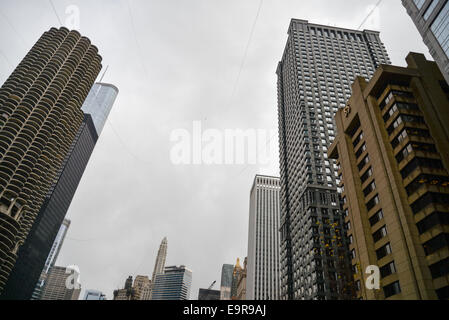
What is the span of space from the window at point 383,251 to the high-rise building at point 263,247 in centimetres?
12248

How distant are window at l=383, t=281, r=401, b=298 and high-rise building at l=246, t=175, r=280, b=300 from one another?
124 m

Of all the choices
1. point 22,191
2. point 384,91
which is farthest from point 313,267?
point 22,191

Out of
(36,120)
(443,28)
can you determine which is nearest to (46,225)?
(36,120)

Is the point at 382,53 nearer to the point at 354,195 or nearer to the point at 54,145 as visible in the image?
the point at 354,195

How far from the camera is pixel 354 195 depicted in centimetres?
5184

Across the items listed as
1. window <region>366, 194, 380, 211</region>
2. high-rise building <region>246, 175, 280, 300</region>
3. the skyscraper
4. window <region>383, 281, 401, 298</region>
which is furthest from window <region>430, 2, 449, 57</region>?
the skyscraper

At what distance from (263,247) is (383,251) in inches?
5501

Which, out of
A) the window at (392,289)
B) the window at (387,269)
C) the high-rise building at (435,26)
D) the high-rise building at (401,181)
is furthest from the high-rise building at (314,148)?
the high-rise building at (435,26)

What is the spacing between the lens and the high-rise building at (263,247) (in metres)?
163

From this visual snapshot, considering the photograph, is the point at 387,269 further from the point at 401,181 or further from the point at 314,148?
the point at 314,148

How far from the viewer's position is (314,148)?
99875 millimetres

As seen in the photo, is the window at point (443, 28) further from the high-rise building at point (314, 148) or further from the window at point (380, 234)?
the high-rise building at point (314, 148)

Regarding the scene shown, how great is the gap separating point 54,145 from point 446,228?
135767mm

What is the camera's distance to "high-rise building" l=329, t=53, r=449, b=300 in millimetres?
36750
